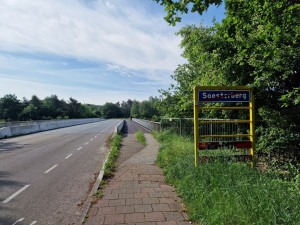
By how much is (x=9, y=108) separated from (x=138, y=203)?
96266mm

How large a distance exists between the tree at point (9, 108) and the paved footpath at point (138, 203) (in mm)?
92017

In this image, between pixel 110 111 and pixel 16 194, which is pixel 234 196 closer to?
pixel 16 194

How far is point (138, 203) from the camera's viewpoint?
6.78 meters

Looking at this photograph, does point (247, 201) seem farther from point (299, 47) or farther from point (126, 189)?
point (299, 47)

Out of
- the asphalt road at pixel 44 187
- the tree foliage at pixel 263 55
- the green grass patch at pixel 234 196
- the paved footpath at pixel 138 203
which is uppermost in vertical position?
the tree foliage at pixel 263 55

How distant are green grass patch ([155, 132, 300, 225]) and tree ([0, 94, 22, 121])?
9414 centimetres

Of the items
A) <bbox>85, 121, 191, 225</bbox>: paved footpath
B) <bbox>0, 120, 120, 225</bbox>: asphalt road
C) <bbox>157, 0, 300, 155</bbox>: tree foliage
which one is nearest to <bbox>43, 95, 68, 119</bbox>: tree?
<bbox>0, 120, 120, 225</bbox>: asphalt road

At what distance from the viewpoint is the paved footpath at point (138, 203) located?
18.9ft

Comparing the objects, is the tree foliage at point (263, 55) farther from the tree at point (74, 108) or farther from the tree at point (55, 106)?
the tree at point (74, 108)

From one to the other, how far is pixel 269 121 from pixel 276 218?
6984 mm

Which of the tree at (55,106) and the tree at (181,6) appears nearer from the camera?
the tree at (181,6)

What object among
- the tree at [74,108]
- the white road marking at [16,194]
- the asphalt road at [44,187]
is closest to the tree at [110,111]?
the tree at [74,108]

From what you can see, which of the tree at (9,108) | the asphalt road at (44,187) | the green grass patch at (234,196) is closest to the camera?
the green grass patch at (234,196)

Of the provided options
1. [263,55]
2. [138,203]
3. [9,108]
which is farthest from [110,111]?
[138,203]
